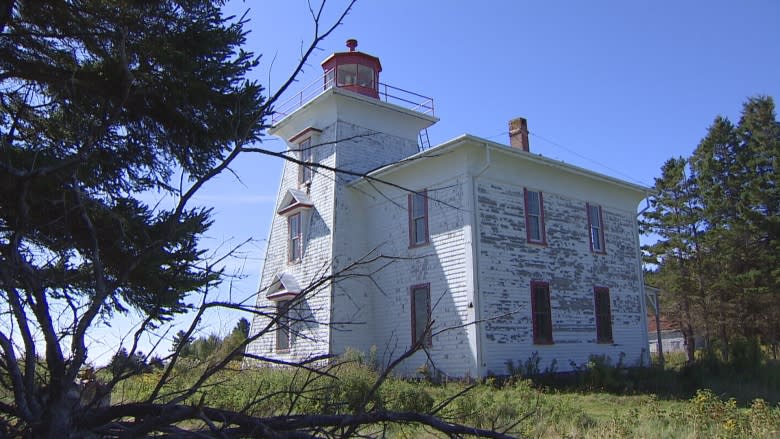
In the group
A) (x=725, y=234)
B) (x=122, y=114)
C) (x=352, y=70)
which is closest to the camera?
A: (x=122, y=114)

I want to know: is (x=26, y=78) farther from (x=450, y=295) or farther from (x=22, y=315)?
(x=450, y=295)

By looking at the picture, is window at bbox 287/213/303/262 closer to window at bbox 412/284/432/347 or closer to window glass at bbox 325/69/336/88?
window at bbox 412/284/432/347

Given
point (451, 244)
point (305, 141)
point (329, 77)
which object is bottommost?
point (451, 244)

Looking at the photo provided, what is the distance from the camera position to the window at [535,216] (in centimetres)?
1862

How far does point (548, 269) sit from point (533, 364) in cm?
311

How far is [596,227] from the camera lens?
20.9m

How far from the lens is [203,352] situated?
4.12 metres

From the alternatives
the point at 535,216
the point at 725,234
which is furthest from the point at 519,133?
the point at 725,234

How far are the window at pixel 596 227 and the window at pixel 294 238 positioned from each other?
31.5 feet

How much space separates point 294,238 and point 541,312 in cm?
835

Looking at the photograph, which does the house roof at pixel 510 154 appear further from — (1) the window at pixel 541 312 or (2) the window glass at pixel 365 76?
(2) the window glass at pixel 365 76

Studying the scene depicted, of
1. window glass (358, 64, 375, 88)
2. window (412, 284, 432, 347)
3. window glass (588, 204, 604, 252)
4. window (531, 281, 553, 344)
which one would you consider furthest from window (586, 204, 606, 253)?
window glass (358, 64, 375, 88)

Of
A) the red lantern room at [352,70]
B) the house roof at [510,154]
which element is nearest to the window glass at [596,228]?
the house roof at [510,154]

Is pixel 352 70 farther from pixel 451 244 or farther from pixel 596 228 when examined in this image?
pixel 596 228
